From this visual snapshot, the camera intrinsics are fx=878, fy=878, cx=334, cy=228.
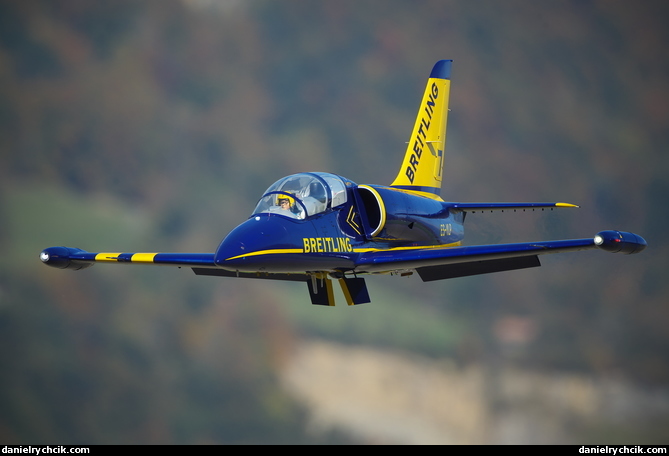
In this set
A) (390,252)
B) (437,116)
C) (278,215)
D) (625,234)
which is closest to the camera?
(625,234)

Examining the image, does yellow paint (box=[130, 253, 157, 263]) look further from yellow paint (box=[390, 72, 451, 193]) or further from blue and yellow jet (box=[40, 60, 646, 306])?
yellow paint (box=[390, 72, 451, 193])

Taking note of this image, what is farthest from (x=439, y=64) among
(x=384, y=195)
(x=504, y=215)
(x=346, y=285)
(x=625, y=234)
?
(x=625, y=234)

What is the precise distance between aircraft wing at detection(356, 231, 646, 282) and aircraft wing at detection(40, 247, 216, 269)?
181 inches

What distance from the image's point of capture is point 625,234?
2186 cm

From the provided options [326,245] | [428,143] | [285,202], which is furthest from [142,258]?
[428,143]

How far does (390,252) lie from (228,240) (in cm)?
563

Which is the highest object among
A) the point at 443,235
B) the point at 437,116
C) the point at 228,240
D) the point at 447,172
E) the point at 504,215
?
the point at 447,172

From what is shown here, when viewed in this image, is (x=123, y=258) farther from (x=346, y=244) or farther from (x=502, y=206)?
(x=502, y=206)

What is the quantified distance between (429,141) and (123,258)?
12.9 m

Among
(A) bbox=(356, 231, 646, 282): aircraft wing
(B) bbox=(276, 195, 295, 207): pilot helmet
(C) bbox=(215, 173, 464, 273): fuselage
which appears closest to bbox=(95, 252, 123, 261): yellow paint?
(C) bbox=(215, 173, 464, 273): fuselage

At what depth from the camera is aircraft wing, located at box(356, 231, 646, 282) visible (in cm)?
2177

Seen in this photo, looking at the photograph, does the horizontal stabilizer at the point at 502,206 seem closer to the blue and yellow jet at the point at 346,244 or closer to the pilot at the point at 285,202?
the blue and yellow jet at the point at 346,244

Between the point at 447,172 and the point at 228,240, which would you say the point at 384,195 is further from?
the point at 447,172

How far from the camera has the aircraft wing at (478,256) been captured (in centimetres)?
2177
